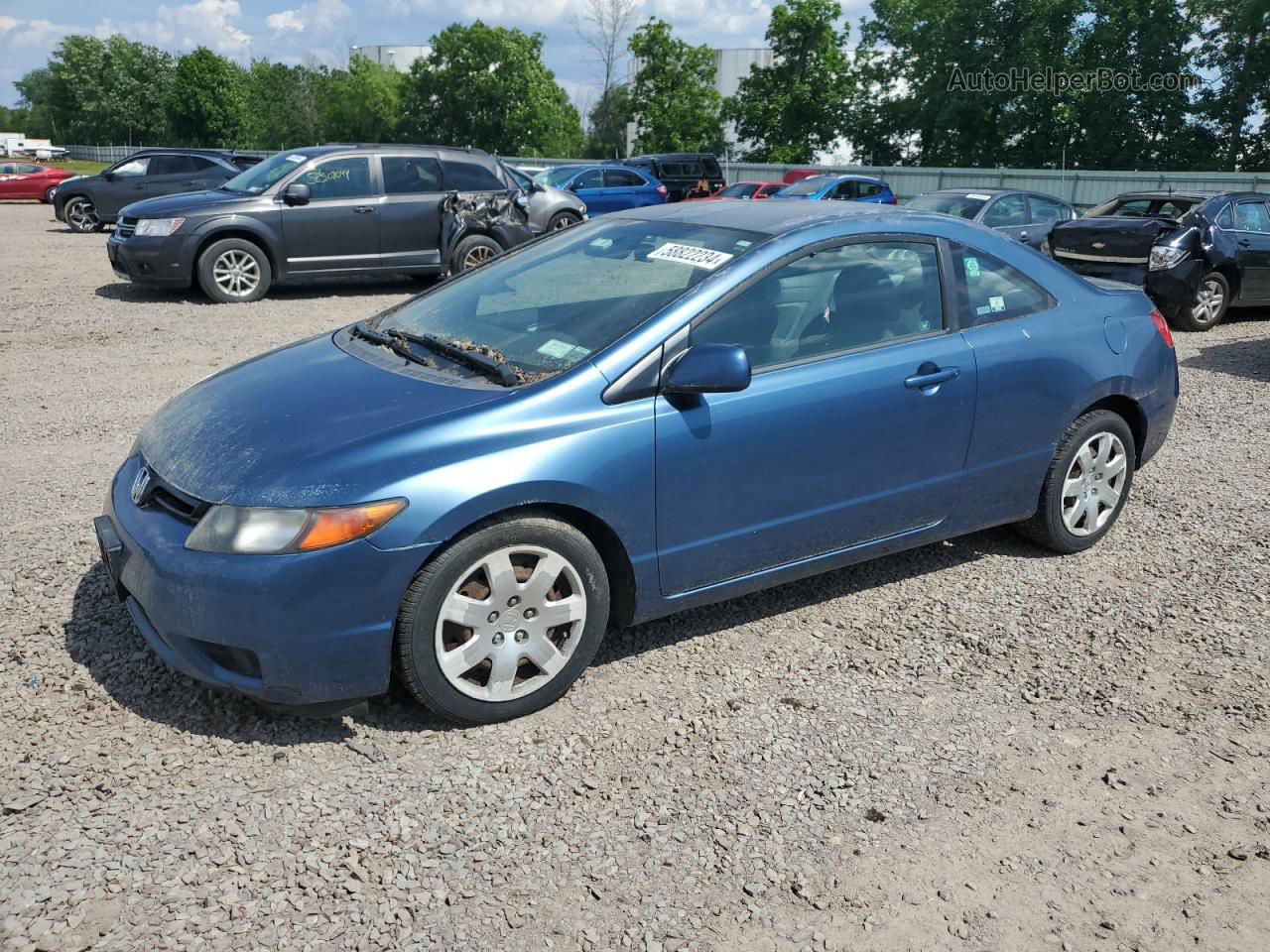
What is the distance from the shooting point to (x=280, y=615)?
10.3ft

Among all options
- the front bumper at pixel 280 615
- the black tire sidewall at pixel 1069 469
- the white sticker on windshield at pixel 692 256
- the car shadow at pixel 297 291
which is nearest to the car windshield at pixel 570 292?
the white sticker on windshield at pixel 692 256

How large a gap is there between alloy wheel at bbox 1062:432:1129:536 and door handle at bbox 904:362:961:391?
0.94 metres

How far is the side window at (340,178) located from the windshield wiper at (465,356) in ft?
28.6

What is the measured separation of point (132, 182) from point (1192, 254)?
19419 millimetres

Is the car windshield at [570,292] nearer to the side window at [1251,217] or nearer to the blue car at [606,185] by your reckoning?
the side window at [1251,217]

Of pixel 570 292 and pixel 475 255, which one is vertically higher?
pixel 570 292

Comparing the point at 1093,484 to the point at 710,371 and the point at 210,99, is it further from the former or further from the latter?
the point at 210,99

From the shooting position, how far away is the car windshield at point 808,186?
73.3ft

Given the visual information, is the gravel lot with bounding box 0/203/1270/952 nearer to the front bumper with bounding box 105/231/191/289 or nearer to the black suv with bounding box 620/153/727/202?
the front bumper with bounding box 105/231/191/289

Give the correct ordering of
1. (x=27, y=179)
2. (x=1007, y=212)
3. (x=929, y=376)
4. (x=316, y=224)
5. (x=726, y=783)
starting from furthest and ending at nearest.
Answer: (x=27, y=179) < (x=1007, y=212) < (x=316, y=224) < (x=929, y=376) < (x=726, y=783)

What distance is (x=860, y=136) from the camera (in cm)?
4962

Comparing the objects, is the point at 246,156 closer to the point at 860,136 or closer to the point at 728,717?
the point at 728,717

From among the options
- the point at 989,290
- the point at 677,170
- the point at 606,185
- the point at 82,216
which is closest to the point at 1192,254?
the point at 989,290

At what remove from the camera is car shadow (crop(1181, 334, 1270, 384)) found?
9.57m
